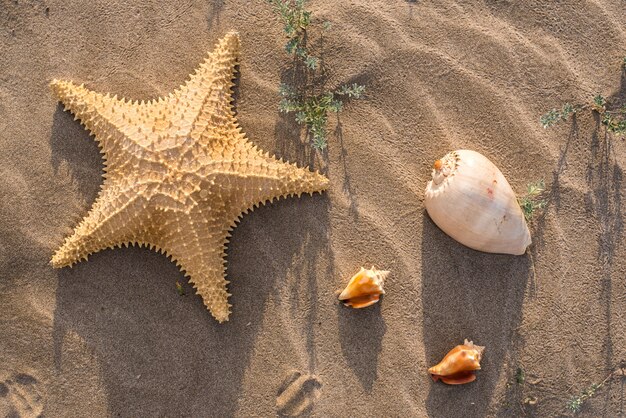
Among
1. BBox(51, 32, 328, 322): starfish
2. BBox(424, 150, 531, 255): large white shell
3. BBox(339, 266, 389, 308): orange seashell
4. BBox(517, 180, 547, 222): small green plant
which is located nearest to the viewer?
BBox(51, 32, 328, 322): starfish

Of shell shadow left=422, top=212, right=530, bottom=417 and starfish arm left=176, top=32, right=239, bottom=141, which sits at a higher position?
starfish arm left=176, top=32, right=239, bottom=141

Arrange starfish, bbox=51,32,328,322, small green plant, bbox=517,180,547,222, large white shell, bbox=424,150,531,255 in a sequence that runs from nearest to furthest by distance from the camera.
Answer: starfish, bbox=51,32,328,322, large white shell, bbox=424,150,531,255, small green plant, bbox=517,180,547,222

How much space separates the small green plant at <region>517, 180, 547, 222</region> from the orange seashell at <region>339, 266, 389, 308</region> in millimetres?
1178

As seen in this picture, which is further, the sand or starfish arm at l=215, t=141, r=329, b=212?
the sand

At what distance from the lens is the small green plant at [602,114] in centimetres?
435

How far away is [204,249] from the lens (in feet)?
13.2

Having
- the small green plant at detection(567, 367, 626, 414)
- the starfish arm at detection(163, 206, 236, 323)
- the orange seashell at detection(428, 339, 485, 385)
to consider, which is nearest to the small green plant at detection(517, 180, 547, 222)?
the orange seashell at detection(428, 339, 485, 385)

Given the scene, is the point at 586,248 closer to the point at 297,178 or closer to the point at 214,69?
the point at 297,178

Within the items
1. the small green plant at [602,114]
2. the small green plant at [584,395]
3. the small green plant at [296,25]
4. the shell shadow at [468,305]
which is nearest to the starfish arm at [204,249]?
the small green plant at [296,25]

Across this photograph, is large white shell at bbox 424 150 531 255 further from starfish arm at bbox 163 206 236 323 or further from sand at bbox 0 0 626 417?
starfish arm at bbox 163 206 236 323

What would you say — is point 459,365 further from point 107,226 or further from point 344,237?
point 107,226

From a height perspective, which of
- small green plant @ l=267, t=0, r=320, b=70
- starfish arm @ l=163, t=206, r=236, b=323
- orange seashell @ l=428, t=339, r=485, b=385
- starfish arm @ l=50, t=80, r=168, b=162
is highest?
small green plant @ l=267, t=0, r=320, b=70

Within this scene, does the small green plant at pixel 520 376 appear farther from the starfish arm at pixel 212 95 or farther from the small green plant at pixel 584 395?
the starfish arm at pixel 212 95

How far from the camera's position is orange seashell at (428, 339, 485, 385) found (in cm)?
416
